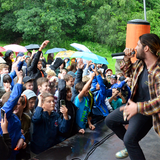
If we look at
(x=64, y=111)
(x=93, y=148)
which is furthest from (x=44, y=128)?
(x=93, y=148)

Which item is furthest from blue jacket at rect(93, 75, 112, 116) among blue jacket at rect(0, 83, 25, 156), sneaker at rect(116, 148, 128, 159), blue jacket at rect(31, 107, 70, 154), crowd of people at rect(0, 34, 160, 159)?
blue jacket at rect(0, 83, 25, 156)

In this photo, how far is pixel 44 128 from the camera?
3.42m

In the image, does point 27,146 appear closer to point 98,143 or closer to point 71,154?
point 71,154

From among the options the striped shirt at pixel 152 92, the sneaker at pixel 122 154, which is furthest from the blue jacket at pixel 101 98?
the striped shirt at pixel 152 92

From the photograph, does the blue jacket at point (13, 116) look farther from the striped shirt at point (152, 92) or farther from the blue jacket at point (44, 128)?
the striped shirt at point (152, 92)

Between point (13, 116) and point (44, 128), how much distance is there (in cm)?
62

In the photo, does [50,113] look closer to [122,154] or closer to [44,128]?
[44,128]

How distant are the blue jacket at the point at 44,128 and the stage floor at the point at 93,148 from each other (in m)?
0.16

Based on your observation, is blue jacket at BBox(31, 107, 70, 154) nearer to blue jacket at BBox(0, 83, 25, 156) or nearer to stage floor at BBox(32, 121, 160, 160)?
stage floor at BBox(32, 121, 160, 160)

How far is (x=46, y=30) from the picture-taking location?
65.4 feet

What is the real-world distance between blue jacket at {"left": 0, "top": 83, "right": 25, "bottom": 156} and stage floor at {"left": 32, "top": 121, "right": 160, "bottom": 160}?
0.39 metres

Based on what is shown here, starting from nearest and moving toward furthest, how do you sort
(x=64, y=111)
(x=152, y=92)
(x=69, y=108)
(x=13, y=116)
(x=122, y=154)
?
(x=152, y=92)
(x=13, y=116)
(x=122, y=154)
(x=64, y=111)
(x=69, y=108)

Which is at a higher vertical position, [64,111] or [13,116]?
[13,116]

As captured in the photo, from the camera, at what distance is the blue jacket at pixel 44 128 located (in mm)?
3359
